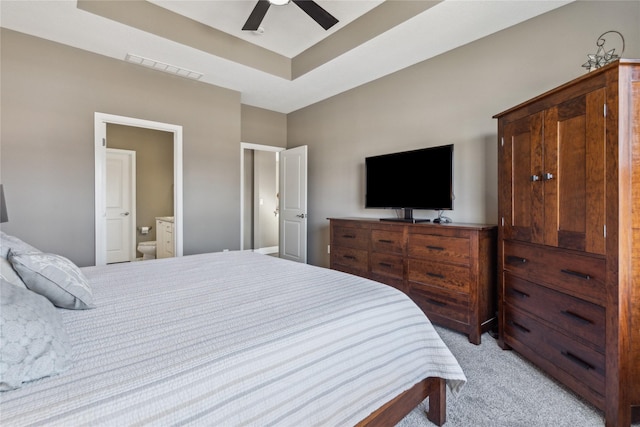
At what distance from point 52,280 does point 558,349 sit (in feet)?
8.61

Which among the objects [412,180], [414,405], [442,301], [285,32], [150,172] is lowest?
[414,405]

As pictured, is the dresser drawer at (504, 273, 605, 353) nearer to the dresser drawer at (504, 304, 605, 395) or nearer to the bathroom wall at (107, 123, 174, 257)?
the dresser drawer at (504, 304, 605, 395)

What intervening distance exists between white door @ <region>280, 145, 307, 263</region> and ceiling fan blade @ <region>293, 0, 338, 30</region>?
222 cm

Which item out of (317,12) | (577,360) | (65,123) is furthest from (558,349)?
(65,123)

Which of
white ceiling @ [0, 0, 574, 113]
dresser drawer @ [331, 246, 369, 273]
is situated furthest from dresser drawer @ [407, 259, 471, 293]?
white ceiling @ [0, 0, 574, 113]

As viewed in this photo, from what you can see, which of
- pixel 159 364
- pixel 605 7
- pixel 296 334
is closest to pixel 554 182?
pixel 605 7

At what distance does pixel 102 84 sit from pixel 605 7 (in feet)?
15.1

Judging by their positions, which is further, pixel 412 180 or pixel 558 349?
pixel 412 180

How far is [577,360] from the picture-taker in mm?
1677

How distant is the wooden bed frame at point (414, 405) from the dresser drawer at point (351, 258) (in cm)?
180

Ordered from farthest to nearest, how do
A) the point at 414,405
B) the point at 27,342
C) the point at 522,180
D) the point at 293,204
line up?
the point at 293,204
the point at 522,180
the point at 414,405
the point at 27,342

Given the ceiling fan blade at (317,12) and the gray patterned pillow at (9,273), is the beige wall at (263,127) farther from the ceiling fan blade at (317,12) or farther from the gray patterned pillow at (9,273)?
the gray patterned pillow at (9,273)

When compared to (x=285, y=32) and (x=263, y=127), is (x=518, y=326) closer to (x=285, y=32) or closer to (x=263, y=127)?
(x=285, y=32)

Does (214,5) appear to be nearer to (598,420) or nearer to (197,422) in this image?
(197,422)
